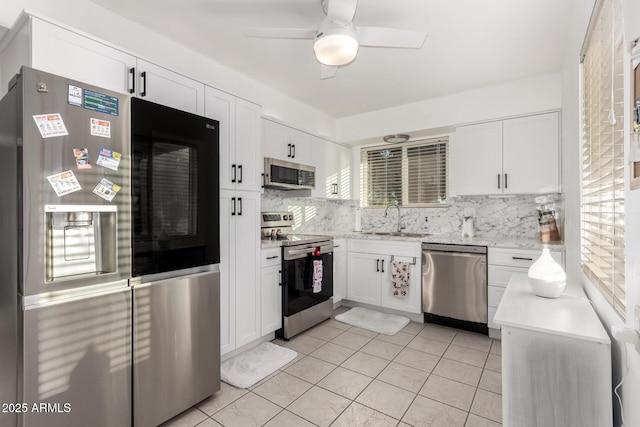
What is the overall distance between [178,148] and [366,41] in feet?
4.62

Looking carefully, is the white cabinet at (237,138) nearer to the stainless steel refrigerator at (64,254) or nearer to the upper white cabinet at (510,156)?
the stainless steel refrigerator at (64,254)

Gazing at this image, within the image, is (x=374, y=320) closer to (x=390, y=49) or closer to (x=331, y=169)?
(x=331, y=169)

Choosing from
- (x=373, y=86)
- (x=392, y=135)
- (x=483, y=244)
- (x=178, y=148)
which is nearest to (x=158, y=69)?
(x=178, y=148)

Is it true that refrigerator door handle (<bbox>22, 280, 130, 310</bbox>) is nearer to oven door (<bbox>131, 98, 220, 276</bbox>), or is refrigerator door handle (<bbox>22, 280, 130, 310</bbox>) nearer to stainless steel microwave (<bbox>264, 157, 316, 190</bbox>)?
oven door (<bbox>131, 98, 220, 276</bbox>)

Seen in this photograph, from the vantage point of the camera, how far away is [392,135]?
13.7 feet

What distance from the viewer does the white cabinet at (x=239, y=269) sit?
2.53 metres

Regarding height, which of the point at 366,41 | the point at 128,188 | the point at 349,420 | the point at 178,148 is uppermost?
the point at 366,41

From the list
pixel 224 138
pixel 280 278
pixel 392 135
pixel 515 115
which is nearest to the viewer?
pixel 224 138

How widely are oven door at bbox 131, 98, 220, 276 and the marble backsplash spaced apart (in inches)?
60.4

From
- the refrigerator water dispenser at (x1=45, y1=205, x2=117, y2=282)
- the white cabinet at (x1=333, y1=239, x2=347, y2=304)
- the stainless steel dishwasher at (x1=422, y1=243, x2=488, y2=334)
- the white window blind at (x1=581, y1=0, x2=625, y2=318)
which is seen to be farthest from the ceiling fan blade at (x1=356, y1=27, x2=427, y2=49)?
the white cabinet at (x1=333, y1=239, x2=347, y2=304)

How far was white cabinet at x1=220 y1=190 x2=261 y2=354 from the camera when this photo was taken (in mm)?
2527

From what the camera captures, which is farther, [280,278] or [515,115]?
[515,115]

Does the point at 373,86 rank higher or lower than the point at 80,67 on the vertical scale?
higher

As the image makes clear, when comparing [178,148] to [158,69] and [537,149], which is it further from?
[537,149]
